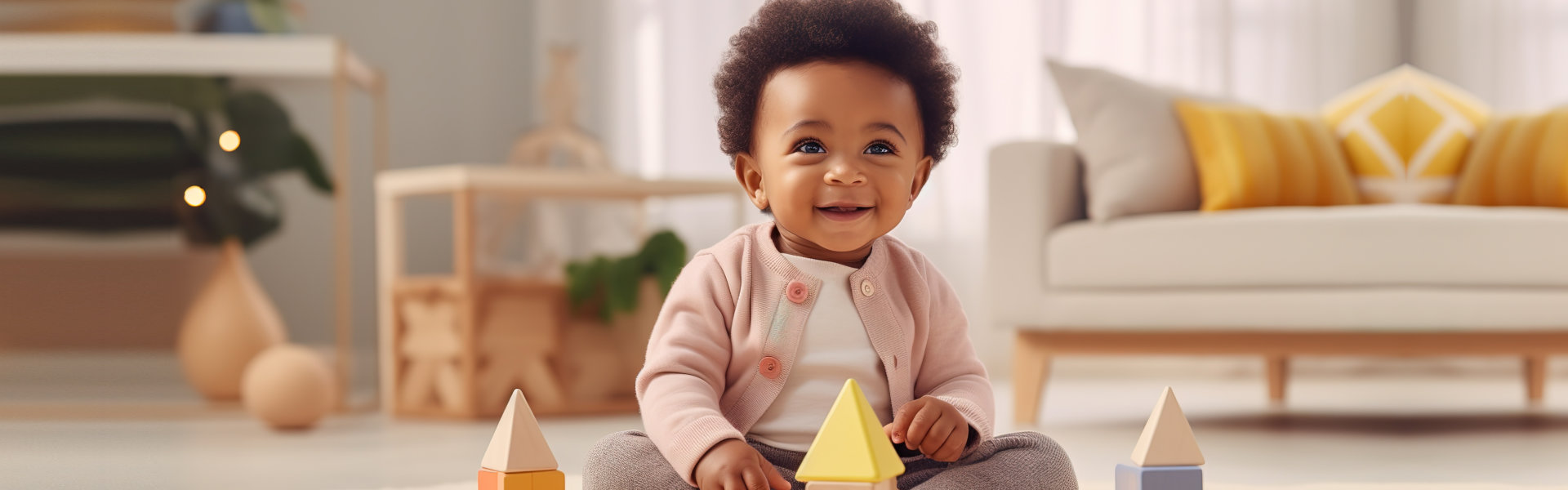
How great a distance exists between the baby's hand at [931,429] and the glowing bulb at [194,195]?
191cm

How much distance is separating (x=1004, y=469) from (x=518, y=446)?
32cm

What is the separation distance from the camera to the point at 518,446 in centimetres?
70

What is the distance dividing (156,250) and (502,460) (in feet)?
6.07

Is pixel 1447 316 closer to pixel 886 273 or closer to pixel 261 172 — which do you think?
pixel 886 273

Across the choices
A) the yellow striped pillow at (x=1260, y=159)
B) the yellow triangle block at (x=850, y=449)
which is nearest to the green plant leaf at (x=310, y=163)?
the yellow striped pillow at (x=1260, y=159)

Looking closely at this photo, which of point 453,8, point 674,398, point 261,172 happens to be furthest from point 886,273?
point 453,8

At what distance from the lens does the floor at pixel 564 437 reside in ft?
4.44

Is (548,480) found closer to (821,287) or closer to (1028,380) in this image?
(821,287)

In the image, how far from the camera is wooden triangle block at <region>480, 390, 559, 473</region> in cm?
→ 69

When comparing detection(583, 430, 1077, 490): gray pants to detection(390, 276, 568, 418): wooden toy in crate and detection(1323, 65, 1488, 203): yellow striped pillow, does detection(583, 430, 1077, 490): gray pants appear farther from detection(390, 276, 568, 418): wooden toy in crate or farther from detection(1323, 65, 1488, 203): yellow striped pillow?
detection(1323, 65, 1488, 203): yellow striped pillow

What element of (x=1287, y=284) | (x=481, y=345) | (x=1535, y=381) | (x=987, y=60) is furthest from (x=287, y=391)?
(x=1535, y=381)

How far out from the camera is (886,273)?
90cm

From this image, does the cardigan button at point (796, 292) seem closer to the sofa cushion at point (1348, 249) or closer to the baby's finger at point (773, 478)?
the baby's finger at point (773, 478)

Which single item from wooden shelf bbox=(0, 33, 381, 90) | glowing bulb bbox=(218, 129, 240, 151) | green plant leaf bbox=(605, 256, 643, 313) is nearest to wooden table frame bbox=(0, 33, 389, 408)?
wooden shelf bbox=(0, 33, 381, 90)
